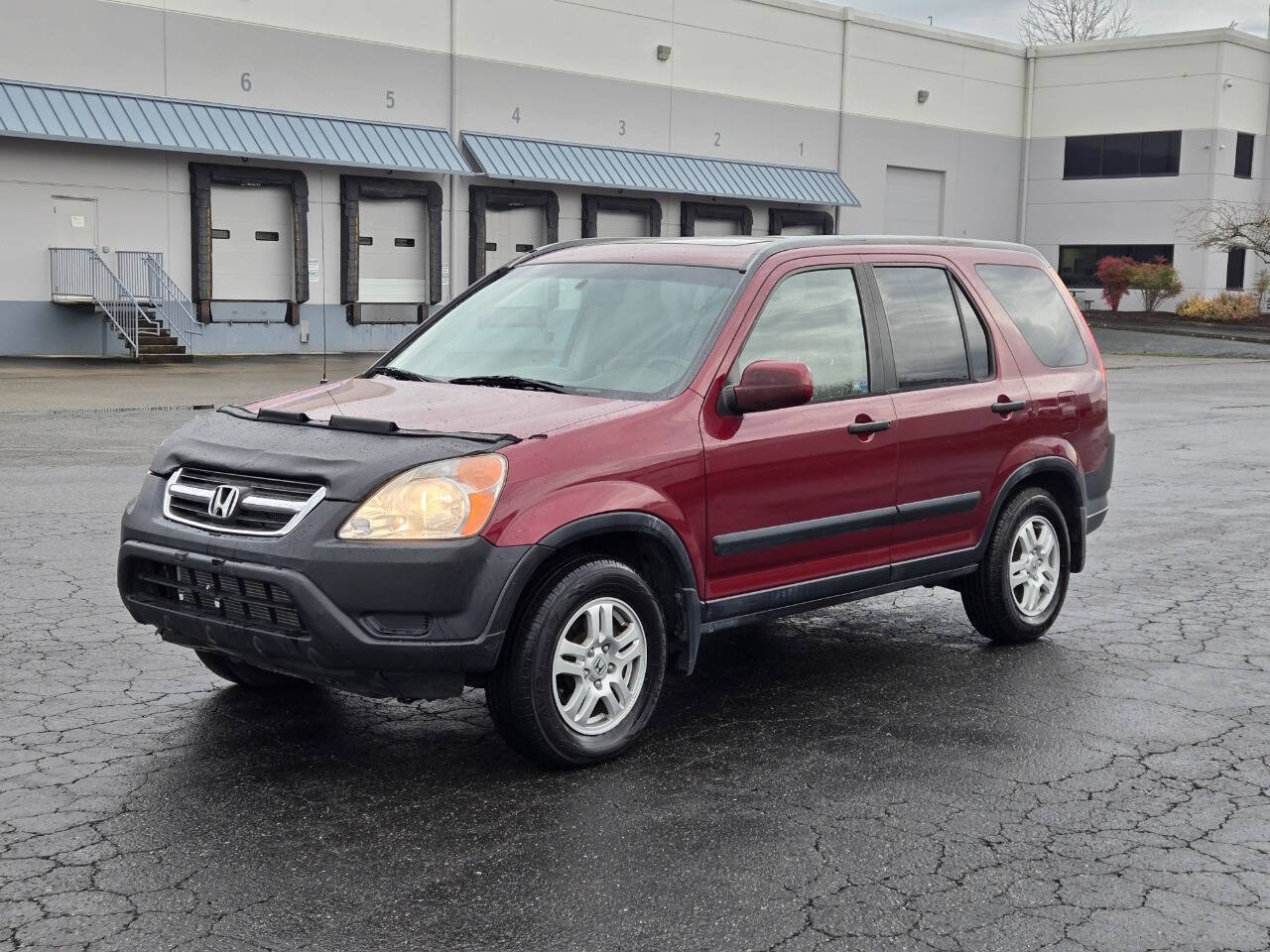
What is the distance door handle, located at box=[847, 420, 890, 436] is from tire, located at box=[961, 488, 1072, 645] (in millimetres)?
1077

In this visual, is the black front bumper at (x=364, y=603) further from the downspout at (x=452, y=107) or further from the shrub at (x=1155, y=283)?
the shrub at (x=1155, y=283)

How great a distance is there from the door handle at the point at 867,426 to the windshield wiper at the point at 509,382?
1264 millimetres

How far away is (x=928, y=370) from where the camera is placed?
682cm

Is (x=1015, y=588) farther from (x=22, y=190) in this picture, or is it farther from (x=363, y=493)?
(x=22, y=190)

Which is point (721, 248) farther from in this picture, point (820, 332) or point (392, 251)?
point (392, 251)

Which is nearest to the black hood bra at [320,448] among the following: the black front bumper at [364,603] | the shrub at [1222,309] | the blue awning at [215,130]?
the black front bumper at [364,603]

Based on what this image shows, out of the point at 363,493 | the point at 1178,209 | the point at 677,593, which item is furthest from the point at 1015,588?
the point at 1178,209

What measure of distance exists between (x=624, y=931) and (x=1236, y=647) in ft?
15.0

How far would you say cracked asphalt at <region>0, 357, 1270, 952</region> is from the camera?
13.3 ft

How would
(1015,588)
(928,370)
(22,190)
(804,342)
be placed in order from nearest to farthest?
(804,342) < (928,370) < (1015,588) < (22,190)

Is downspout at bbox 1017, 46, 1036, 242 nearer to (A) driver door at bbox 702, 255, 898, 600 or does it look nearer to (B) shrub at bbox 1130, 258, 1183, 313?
(B) shrub at bbox 1130, 258, 1183, 313

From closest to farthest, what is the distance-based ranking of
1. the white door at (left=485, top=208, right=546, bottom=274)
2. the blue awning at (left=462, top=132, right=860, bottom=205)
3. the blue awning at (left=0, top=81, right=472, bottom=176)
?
the blue awning at (left=0, top=81, right=472, bottom=176)
the blue awning at (left=462, top=132, right=860, bottom=205)
the white door at (left=485, top=208, right=546, bottom=274)

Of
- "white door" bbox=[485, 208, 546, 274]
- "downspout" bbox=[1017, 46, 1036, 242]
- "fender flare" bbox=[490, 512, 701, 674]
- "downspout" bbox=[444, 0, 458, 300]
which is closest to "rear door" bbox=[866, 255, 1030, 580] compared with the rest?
"fender flare" bbox=[490, 512, 701, 674]

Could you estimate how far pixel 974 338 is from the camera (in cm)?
715
